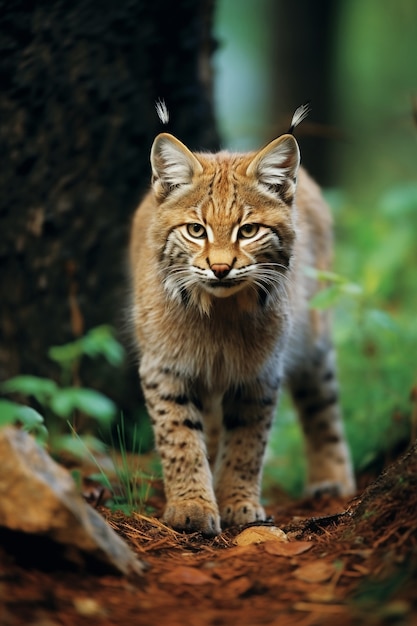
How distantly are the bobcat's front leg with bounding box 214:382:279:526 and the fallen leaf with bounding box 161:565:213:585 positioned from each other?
131 centimetres

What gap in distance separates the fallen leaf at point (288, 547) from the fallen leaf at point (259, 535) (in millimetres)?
174

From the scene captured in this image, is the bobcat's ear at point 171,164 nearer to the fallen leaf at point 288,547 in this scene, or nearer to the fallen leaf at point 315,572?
the fallen leaf at point 288,547

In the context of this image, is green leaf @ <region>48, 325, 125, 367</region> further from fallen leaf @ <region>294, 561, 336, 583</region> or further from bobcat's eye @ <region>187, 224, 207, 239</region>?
fallen leaf @ <region>294, 561, 336, 583</region>

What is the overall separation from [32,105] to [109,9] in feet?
2.90

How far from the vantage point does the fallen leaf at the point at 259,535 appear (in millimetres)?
3604

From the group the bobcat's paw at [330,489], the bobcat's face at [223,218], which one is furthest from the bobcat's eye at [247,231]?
the bobcat's paw at [330,489]

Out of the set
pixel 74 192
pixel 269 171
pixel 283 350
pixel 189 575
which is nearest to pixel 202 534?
pixel 189 575

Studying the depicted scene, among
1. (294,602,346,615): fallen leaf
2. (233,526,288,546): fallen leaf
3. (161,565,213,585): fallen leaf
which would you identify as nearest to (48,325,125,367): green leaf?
(233,526,288,546): fallen leaf

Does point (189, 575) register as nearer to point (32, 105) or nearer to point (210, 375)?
point (210, 375)

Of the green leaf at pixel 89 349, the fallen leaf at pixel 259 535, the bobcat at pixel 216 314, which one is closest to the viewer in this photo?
the fallen leaf at pixel 259 535

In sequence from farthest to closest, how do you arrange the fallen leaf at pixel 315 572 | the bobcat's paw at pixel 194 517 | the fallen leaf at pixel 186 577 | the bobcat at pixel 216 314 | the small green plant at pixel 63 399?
the bobcat at pixel 216 314
the bobcat's paw at pixel 194 517
the small green plant at pixel 63 399
the fallen leaf at pixel 186 577
the fallen leaf at pixel 315 572

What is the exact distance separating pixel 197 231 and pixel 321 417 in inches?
94.4

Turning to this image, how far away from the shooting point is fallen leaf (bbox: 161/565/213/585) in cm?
298

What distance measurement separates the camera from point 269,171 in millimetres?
4285
